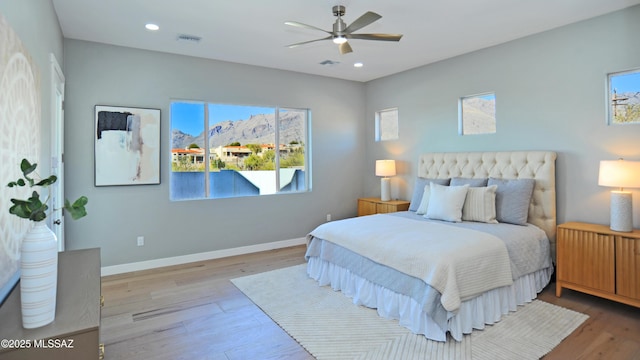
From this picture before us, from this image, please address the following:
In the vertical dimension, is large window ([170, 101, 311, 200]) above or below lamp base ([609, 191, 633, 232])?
above

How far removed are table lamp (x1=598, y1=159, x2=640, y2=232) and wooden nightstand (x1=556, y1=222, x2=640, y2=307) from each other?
11cm

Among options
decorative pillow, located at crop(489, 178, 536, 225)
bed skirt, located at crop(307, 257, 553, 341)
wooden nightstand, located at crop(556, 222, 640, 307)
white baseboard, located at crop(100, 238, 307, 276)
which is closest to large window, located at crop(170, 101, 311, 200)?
white baseboard, located at crop(100, 238, 307, 276)

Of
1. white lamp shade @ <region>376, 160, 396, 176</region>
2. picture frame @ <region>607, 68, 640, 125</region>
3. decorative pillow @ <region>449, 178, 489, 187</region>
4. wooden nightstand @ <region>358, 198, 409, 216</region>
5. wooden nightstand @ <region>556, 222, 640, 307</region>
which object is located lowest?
wooden nightstand @ <region>556, 222, 640, 307</region>

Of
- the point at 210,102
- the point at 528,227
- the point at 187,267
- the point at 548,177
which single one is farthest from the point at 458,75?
the point at 187,267

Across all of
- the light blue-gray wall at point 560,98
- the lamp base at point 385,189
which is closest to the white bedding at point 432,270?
the light blue-gray wall at point 560,98

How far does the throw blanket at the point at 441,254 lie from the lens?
2.54 m

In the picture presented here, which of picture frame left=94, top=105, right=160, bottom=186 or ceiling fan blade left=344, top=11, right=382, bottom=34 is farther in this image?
picture frame left=94, top=105, right=160, bottom=186

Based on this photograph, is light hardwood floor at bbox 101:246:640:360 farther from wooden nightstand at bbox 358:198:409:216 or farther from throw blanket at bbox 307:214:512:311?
wooden nightstand at bbox 358:198:409:216

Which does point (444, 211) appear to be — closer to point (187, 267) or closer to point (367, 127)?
point (367, 127)

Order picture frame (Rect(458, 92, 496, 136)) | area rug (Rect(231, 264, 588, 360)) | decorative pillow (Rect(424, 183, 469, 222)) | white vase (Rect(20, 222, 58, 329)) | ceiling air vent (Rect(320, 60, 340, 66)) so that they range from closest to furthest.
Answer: white vase (Rect(20, 222, 58, 329)), area rug (Rect(231, 264, 588, 360)), decorative pillow (Rect(424, 183, 469, 222)), picture frame (Rect(458, 92, 496, 136)), ceiling air vent (Rect(320, 60, 340, 66))

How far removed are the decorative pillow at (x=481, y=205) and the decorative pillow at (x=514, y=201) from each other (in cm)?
7

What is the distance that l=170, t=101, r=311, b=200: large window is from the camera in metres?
4.62

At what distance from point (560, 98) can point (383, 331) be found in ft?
10.3

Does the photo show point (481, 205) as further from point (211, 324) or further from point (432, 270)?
point (211, 324)
